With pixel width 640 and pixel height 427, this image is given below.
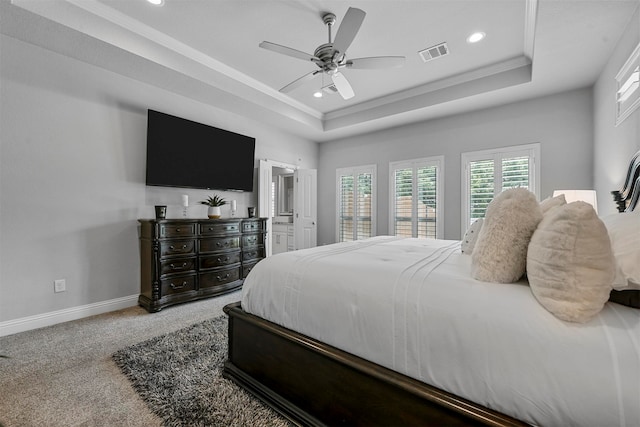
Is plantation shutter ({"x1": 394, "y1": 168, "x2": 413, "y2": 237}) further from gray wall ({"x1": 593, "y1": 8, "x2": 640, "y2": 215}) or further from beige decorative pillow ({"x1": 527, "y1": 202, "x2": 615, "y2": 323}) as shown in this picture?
beige decorative pillow ({"x1": 527, "y1": 202, "x2": 615, "y2": 323})

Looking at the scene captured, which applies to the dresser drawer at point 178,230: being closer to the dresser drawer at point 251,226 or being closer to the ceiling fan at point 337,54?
the dresser drawer at point 251,226

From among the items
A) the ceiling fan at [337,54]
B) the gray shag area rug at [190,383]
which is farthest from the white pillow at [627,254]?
the ceiling fan at [337,54]

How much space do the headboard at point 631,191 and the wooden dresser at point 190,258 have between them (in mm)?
3856

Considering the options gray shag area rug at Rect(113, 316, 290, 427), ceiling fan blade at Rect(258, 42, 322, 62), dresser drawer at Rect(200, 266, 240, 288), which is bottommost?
gray shag area rug at Rect(113, 316, 290, 427)

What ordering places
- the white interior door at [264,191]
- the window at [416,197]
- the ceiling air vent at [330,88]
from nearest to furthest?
1. the ceiling air vent at [330,88]
2. the window at [416,197]
3. the white interior door at [264,191]

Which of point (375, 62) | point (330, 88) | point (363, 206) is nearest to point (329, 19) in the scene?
point (375, 62)

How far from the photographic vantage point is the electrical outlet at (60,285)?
2717mm

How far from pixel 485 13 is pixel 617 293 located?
2767 millimetres

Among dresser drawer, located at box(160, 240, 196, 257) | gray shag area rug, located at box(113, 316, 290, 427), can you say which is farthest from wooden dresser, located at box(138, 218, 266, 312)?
gray shag area rug, located at box(113, 316, 290, 427)

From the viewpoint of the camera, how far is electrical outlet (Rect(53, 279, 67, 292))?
272 centimetres

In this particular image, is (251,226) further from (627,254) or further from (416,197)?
(627,254)

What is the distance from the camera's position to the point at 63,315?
2738mm

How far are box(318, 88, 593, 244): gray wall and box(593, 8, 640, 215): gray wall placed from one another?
0.70 ft

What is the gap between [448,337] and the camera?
97 cm
